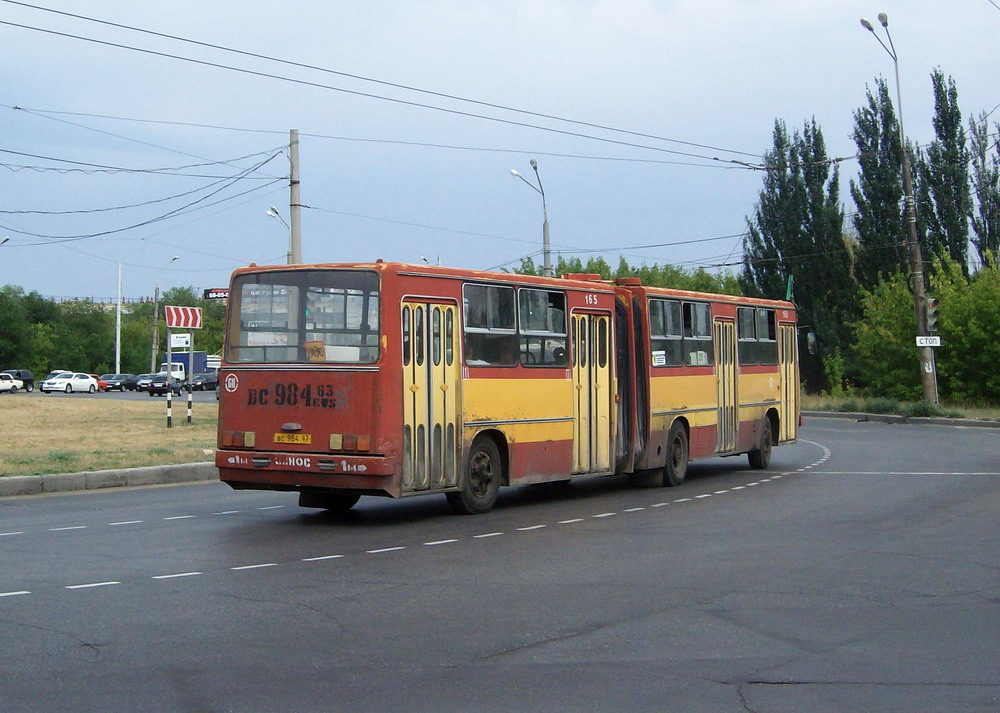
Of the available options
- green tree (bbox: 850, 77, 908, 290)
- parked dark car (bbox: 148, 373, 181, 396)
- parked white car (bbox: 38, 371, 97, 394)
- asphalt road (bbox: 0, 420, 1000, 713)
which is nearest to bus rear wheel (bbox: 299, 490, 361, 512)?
asphalt road (bbox: 0, 420, 1000, 713)

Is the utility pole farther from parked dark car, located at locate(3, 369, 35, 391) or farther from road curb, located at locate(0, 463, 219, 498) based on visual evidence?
parked dark car, located at locate(3, 369, 35, 391)

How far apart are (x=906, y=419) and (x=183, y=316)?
75.9ft

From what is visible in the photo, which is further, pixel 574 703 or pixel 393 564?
pixel 393 564

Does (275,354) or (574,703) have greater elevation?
(275,354)

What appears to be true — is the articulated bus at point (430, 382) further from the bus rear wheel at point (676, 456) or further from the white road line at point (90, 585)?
the white road line at point (90, 585)

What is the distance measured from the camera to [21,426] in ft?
→ 113

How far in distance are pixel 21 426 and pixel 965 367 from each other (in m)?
31.7

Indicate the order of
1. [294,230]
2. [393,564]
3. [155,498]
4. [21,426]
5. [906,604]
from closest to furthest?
[906,604], [393,564], [155,498], [294,230], [21,426]

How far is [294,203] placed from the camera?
29.0m

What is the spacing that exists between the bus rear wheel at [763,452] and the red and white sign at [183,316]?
45.7 ft

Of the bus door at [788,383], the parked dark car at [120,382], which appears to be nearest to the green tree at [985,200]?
the bus door at [788,383]

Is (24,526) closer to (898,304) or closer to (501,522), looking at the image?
(501,522)

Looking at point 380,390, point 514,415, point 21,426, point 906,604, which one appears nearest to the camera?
point 906,604

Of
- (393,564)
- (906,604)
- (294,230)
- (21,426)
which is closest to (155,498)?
(393,564)
